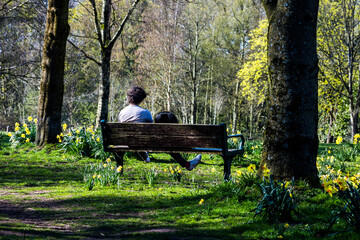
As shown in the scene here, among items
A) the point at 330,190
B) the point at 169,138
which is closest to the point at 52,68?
the point at 169,138

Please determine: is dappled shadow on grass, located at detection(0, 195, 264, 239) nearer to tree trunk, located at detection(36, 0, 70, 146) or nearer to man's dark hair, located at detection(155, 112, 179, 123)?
man's dark hair, located at detection(155, 112, 179, 123)

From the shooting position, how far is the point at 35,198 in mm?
4449

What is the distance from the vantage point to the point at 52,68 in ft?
26.9

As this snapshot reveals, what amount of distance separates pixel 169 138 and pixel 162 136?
0.39 ft

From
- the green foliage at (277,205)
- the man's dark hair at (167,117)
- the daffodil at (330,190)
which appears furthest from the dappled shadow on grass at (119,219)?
the man's dark hair at (167,117)

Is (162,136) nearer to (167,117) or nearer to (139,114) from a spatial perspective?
(167,117)

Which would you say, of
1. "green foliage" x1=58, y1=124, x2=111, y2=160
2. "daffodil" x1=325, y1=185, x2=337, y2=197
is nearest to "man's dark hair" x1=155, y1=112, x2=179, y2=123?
"green foliage" x1=58, y1=124, x2=111, y2=160

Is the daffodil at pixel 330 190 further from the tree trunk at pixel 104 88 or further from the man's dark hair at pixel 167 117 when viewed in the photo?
the tree trunk at pixel 104 88

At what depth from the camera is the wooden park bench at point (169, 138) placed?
16.4 feet

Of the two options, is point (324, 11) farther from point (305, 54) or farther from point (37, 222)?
point (37, 222)

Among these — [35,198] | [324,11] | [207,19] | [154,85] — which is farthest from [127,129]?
[207,19]

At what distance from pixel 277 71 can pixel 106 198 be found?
2594 millimetres

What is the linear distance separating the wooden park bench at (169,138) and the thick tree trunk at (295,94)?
1113mm

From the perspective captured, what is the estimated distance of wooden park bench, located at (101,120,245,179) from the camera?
4988mm
